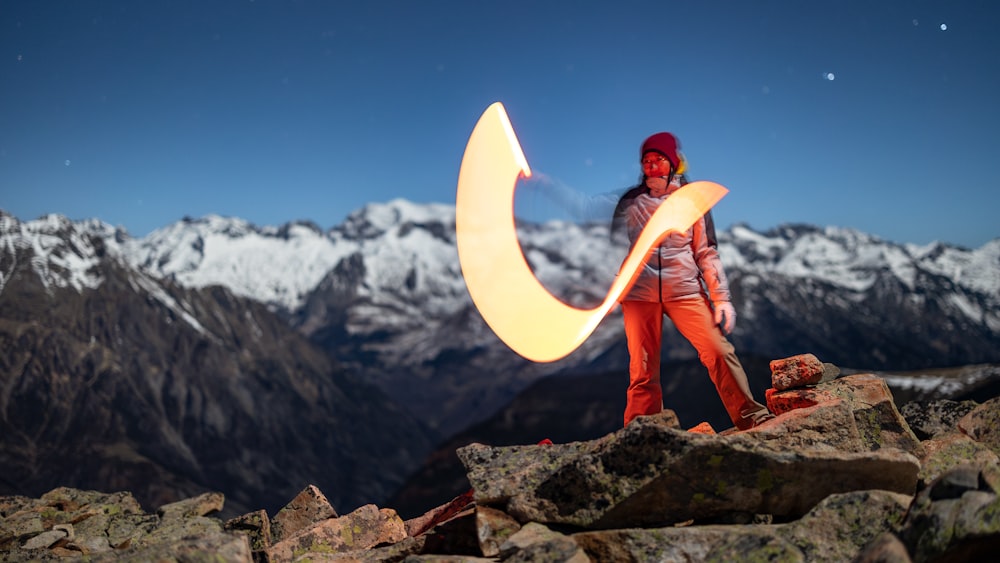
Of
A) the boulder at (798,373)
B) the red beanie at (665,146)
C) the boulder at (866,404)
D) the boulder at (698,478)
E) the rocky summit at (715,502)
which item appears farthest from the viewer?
the boulder at (798,373)

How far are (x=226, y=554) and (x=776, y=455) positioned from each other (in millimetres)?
5956

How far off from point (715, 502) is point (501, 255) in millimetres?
4675

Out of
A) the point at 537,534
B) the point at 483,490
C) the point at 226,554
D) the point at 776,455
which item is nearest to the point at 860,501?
the point at 776,455

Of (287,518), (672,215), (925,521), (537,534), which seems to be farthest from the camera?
(287,518)

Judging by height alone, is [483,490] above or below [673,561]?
above

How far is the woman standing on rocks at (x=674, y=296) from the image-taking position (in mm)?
11938

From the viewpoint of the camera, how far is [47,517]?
44.2 feet

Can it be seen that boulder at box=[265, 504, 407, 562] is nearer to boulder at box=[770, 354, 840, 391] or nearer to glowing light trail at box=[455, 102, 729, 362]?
glowing light trail at box=[455, 102, 729, 362]

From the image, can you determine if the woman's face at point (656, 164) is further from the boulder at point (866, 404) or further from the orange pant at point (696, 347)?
the boulder at point (866, 404)

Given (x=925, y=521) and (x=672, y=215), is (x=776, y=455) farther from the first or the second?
(x=672, y=215)

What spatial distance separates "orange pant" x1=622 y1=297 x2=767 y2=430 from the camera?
39.0 feet

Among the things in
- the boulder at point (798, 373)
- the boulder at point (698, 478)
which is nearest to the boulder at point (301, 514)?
the boulder at point (698, 478)

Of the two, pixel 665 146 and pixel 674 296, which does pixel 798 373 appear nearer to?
pixel 674 296

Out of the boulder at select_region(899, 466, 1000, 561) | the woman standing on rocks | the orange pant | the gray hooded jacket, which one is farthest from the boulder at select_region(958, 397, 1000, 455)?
the boulder at select_region(899, 466, 1000, 561)
